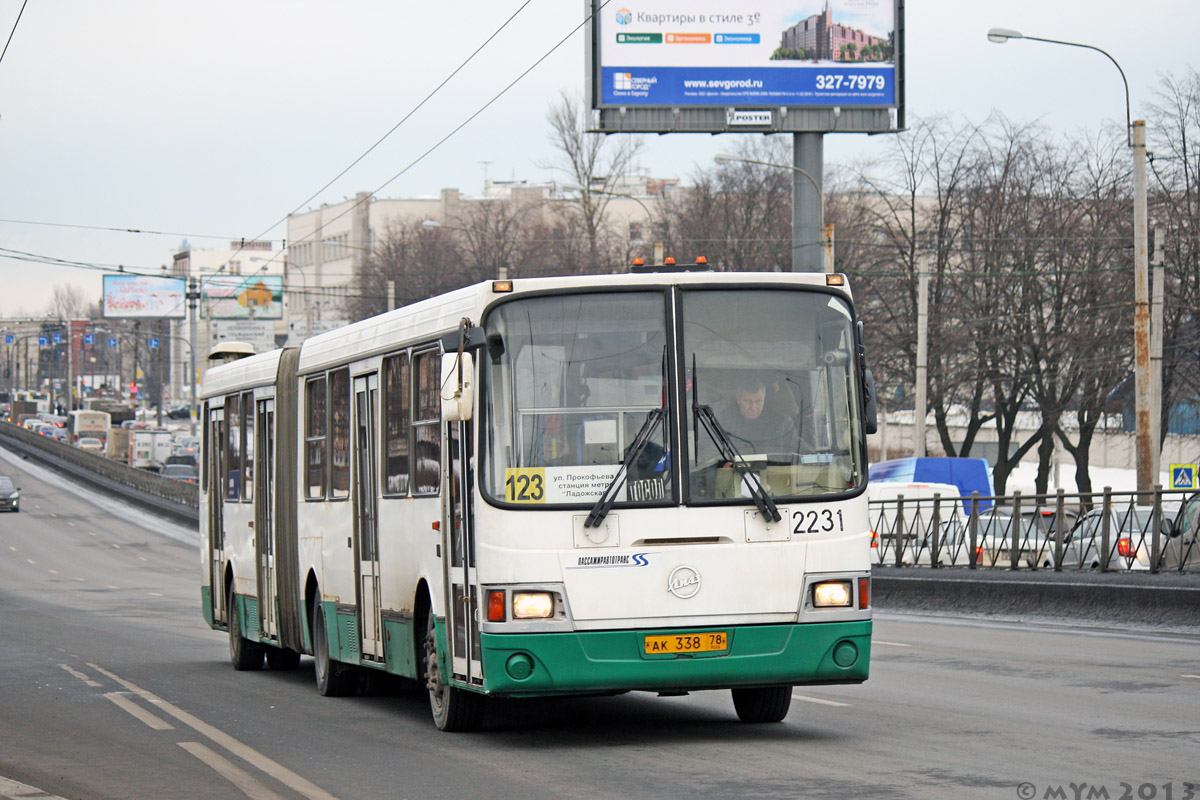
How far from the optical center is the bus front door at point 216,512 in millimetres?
17562

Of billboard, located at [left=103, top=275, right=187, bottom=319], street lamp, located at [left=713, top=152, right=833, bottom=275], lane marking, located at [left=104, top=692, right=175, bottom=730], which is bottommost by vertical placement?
lane marking, located at [left=104, top=692, right=175, bottom=730]

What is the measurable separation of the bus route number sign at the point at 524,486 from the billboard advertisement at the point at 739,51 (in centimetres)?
3464

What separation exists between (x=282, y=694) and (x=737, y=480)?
18.4ft

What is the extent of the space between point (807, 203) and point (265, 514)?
3239 cm

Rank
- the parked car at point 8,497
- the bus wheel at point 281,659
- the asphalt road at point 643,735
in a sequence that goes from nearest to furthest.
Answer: the asphalt road at point 643,735 → the bus wheel at point 281,659 → the parked car at point 8,497

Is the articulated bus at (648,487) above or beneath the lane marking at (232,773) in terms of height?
above

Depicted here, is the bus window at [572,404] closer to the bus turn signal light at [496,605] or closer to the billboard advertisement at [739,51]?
the bus turn signal light at [496,605]

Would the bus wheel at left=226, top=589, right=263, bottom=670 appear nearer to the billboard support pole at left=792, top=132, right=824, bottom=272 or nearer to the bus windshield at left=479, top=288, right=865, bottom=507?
the bus windshield at left=479, top=288, right=865, bottom=507

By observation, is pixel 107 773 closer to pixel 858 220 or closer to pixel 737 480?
pixel 737 480

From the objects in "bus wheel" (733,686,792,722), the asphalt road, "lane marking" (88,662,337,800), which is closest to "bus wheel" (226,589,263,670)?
the asphalt road

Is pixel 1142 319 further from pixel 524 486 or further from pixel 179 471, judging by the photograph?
pixel 179 471

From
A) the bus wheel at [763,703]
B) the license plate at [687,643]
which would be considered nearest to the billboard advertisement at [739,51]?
the bus wheel at [763,703]

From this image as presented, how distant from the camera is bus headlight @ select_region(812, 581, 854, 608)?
999cm

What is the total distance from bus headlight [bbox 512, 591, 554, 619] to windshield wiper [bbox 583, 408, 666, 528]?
44 centimetres
